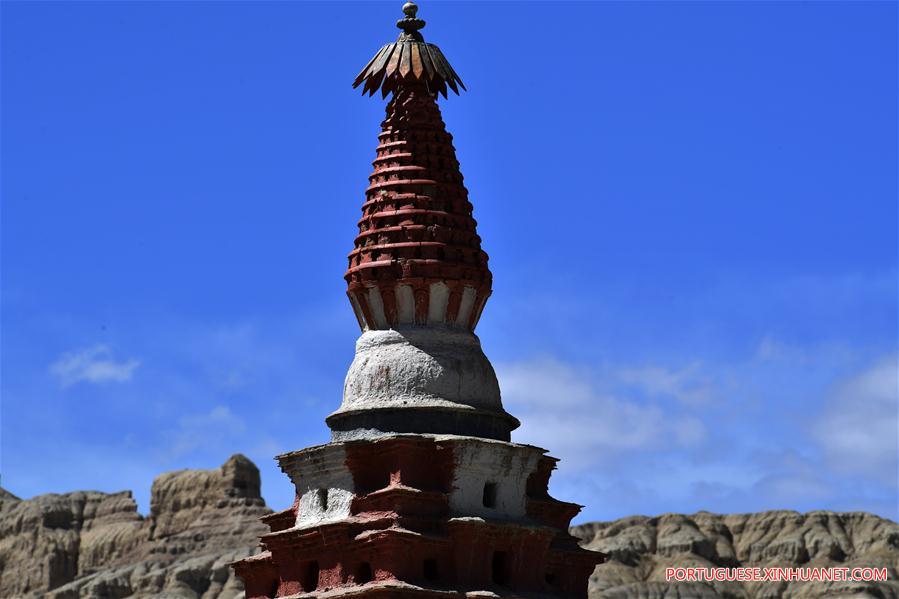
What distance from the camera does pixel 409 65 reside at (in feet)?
134

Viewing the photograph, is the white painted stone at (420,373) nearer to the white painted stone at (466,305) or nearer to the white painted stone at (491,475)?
the white painted stone at (466,305)

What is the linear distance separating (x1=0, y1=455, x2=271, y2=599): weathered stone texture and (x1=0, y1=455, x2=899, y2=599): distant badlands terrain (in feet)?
0.31

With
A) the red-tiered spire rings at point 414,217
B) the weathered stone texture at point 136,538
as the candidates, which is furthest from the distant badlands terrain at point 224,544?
the red-tiered spire rings at point 414,217

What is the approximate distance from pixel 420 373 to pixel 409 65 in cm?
685

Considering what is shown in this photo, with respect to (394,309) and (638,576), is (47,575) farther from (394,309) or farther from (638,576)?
(394,309)

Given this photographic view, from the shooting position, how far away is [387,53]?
135 feet

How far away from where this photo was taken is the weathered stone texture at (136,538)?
415 ft

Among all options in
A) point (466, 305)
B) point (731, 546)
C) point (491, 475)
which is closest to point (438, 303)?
point (466, 305)

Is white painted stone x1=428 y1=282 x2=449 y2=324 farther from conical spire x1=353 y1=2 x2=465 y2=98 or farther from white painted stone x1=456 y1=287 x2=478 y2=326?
conical spire x1=353 y1=2 x2=465 y2=98

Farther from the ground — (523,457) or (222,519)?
(222,519)

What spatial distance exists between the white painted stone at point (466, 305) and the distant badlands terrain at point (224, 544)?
276 ft

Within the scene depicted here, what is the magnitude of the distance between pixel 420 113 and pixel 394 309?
4575 mm

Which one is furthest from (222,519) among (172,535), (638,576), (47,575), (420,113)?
(420,113)

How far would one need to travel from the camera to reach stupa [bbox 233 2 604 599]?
3728cm
